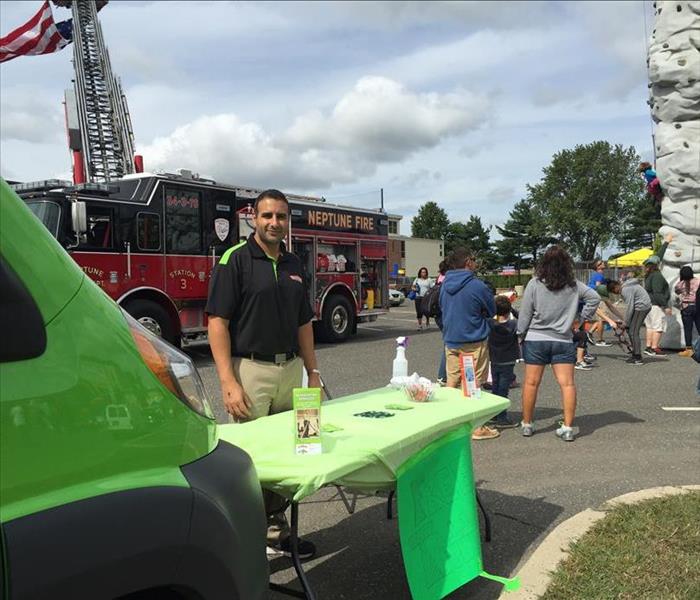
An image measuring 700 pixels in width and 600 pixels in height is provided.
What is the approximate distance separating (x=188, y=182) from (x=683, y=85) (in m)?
9.73

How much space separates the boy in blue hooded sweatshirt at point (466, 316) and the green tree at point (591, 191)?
220 feet

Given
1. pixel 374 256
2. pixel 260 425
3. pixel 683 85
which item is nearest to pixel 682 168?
pixel 683 85

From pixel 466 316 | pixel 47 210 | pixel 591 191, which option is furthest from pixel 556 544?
pixel 591 191

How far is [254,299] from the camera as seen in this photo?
330 cm

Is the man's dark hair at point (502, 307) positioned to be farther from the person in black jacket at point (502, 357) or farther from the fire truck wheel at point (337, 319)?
the fire truck wheel at point (337, 319)

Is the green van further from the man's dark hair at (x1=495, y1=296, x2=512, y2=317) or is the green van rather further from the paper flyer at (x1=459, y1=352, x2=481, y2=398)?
the man's dark hair at (x1=495, y1=296, x2=512, y2=317)

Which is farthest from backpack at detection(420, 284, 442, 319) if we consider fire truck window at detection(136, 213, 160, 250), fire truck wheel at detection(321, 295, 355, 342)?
fire truck wheel at detection(321, 295, 355, 342)

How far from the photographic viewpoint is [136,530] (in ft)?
4.80

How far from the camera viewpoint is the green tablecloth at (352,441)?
232 cm

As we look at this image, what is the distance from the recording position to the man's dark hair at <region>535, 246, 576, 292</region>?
5.77 metres

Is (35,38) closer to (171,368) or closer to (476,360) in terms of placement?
(476,360)

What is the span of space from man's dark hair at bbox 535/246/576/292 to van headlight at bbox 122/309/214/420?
4.45m

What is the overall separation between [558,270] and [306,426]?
3.92 meters

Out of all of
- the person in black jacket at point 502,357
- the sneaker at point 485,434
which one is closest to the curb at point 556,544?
the sneaker at point 485,434
